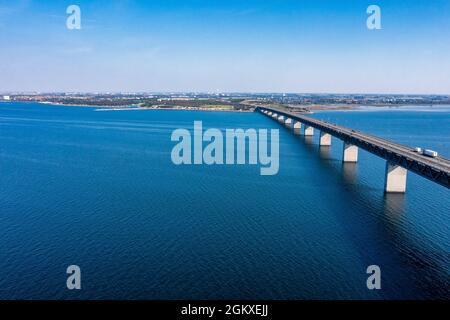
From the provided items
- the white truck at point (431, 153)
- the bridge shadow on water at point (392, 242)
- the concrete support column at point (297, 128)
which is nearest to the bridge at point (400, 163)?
the white truck at point (431, 153)

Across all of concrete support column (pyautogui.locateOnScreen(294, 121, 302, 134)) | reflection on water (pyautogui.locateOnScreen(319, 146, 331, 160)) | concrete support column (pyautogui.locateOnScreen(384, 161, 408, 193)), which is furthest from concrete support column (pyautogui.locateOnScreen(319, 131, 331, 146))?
concrete support column (pyautogui.locateOnScreen(384, 161, 408, 193))

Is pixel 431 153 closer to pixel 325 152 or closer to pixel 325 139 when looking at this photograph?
pixel 325 152

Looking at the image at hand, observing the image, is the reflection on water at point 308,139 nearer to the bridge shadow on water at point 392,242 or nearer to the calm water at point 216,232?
the calm water at point 216,232

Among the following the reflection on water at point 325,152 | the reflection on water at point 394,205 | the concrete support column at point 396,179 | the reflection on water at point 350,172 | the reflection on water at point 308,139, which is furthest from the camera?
the reflection on water at point 308,139

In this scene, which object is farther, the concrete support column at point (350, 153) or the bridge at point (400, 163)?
the concrete support column at point (350, 153)

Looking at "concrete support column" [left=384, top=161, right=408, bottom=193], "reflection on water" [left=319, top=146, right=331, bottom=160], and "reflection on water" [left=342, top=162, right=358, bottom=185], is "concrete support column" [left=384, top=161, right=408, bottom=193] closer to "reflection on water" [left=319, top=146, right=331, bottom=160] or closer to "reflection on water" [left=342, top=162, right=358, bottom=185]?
"reflection on water" [left=342, top=162, right=358, bottom=185]
